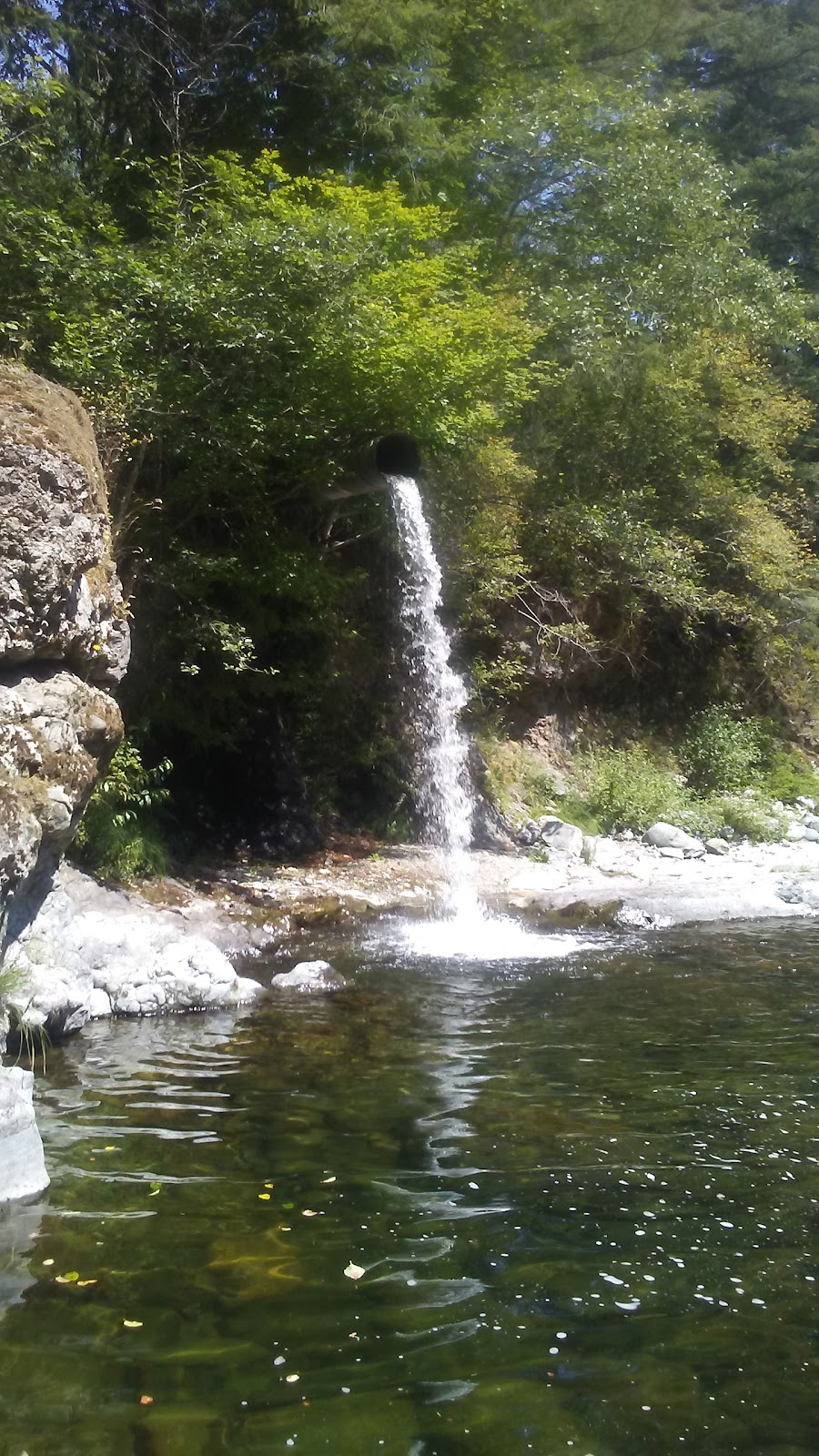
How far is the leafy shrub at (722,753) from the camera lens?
1662 cm

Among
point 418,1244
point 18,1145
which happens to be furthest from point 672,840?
point 18,1145

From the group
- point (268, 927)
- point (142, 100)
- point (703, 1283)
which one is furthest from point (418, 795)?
point (703, 1283)

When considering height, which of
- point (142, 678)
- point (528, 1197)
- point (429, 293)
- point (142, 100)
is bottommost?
point (528, 1197)

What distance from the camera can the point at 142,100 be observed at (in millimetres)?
14406

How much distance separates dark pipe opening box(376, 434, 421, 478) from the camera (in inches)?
496

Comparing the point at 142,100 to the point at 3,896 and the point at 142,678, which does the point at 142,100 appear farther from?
the point at 3,896

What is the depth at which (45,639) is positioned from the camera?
6941 millimetres

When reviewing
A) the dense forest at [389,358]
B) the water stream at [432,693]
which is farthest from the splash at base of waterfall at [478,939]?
the dense forest at [389,358]

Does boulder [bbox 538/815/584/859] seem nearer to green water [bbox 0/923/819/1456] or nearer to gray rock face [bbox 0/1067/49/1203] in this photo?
green water [bbox 0/923/819/1456]

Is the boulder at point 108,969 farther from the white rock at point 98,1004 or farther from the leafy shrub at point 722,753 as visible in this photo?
the leafy shrub at point 722,753

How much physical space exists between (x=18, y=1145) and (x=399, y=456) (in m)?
10.1

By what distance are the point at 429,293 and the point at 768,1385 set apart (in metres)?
11.7

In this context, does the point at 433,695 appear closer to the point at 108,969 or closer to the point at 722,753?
the point at 722,753

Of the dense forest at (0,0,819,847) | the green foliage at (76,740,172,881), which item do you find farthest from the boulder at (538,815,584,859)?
the green foliage at (76,740,172,881)
